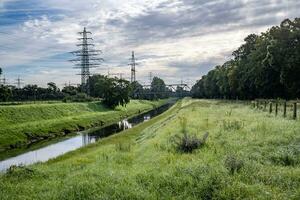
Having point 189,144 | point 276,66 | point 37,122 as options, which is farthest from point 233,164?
point 276,66

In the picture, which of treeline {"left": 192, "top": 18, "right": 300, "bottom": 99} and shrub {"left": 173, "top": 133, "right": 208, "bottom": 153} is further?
treeline {"left": 192, "top": 18, "right": 300, "bottom": 99}

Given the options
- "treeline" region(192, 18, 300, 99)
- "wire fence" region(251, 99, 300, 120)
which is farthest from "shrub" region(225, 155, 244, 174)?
"treeline" region(192, 18, 300, 99)

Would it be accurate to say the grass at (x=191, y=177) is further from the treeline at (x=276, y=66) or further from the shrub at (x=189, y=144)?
the treeline at (x=276, y=66)

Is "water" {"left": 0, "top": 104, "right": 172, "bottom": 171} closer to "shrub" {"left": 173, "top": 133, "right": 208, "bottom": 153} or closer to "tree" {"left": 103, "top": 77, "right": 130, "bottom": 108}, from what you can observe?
"shrub" {"left": 173, "top": 133, "right": 208, "bottom": 153}

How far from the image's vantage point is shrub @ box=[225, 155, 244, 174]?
15.7m

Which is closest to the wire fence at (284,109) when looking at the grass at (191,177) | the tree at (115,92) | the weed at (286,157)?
the grass at (191,177)

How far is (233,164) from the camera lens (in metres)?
15.9

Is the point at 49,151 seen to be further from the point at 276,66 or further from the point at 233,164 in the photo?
the point at 276,66

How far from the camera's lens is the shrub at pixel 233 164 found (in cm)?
1572

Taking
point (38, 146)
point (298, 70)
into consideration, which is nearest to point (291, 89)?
point (298, 70)

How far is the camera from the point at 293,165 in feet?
55.5

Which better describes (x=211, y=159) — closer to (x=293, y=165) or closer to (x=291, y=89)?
(x=293, y=165)

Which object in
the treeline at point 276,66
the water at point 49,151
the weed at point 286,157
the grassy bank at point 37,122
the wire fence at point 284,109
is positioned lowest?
the water at point 49,151

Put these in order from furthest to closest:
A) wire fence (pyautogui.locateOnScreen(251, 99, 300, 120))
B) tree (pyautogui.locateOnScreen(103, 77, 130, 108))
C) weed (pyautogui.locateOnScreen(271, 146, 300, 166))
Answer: tree (pyautogui.locateOnScreen(103, 77, 130, 108)) → wire fence (pyautogui.locateOnScreen(251, 99, 300, 120)) → weed (pyautogui.locateOnScreen(271, 146, 300, 166))
